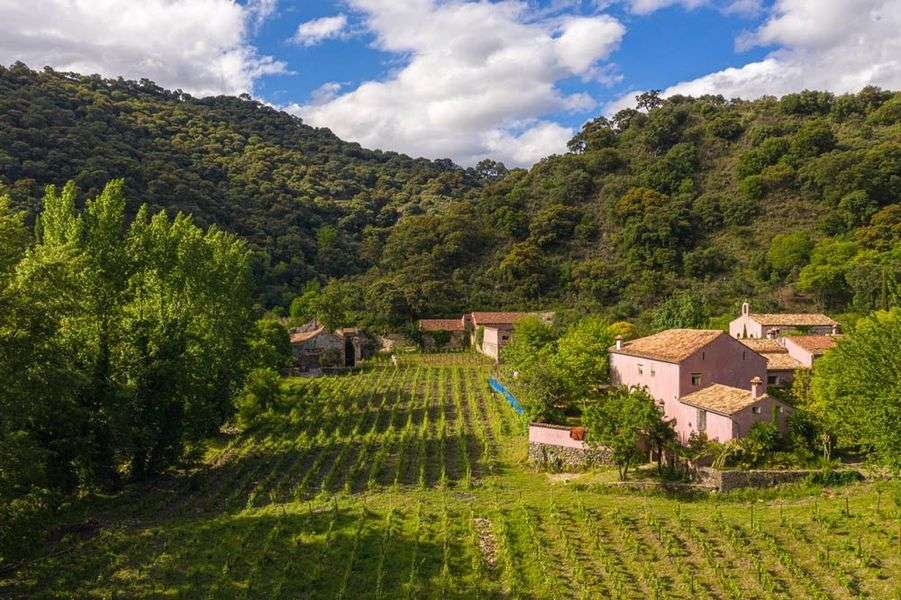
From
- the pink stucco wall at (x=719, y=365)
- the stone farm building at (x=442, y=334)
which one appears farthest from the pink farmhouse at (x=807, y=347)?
the stone farm building at (x=442, y=334)

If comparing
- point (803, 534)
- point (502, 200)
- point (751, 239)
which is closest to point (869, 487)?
point (803, 534)

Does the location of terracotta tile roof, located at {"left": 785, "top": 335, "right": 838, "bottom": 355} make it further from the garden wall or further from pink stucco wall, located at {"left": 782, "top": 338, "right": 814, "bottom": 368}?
the garden wall

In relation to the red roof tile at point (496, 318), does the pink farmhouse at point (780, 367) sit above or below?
below

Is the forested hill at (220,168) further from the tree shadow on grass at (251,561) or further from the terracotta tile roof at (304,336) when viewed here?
the tree shadow on grass at (251,561)

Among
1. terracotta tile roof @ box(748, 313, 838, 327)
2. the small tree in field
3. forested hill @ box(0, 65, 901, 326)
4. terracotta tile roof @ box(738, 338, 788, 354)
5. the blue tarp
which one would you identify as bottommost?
the blue tarp

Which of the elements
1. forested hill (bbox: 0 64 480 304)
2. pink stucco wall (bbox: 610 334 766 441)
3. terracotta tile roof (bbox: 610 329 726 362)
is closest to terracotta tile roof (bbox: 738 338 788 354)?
terracotta tile roof (bbox: 610 329 726 362)

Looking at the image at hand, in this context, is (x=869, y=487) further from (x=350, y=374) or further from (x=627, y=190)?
(x=627, y=190)
